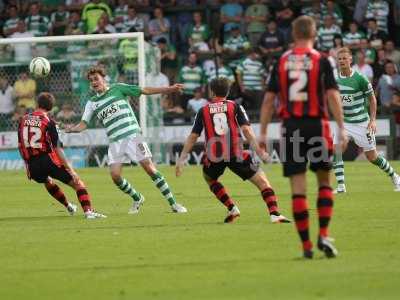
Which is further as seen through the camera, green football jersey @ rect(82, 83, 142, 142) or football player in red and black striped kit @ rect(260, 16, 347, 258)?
green football jersey @ rect(82, 83, 142, 142)

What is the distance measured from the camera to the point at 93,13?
3019 cm

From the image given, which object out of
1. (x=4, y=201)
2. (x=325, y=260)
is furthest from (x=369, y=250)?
(x=4, y=201)

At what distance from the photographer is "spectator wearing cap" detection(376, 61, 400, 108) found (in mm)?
27188

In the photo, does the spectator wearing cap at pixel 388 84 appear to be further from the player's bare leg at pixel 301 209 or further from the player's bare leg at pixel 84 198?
the player's bare leg at pixel 301 209

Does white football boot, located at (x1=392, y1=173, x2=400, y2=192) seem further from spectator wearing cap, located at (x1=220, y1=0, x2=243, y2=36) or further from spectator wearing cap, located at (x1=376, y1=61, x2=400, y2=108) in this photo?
spectator wearing cap, located at (x1=220, y1=0, x2=243, y2=36)

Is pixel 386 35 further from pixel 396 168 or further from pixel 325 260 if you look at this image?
pixel 325 260

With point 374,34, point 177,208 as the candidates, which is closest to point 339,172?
point 177,208

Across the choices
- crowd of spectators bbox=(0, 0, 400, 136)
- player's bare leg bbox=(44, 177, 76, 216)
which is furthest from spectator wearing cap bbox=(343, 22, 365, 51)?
player's bare leg bbox=(44, 177, 76, 216)

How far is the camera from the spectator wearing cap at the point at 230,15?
99.1ft

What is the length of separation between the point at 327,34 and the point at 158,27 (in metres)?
4.72

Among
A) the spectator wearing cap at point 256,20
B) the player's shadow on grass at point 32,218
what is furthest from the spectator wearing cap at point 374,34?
the player's shadow on grass at point 32,218

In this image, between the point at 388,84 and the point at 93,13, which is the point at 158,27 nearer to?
the point at 93,13

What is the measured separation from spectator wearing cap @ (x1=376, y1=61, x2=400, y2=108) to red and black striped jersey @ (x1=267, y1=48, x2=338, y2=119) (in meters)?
17.5

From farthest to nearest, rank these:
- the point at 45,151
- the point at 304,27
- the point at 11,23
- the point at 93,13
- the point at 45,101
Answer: the point at 11,23 < the point at 93,13 < the point at 45,151 < the point at 45,101 < the point at 304,27
